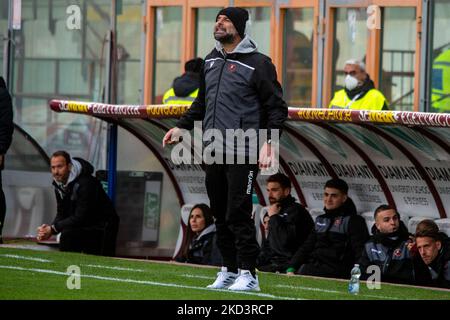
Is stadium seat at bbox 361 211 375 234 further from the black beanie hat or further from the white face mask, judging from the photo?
the black beanie hat

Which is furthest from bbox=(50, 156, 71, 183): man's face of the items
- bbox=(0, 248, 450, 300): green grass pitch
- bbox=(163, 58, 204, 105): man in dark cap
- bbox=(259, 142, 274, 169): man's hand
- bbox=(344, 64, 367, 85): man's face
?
bbox=(259, 142, 274, 169): man's hand

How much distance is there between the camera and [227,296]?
9.26 m

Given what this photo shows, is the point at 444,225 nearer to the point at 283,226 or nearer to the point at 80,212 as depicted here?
the point at 283,226

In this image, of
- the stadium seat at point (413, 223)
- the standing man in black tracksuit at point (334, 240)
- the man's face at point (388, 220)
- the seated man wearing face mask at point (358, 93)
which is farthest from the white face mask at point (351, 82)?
the man's face at point (388, 220)

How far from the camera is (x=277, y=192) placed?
512 inches

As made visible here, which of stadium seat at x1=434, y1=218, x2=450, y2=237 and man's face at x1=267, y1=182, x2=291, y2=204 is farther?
man's face at x1=267, y1=182, x2=291, y2=204

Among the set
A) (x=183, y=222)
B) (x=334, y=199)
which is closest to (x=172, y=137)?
(x=334, y=199)

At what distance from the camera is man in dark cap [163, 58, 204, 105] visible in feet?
47.1

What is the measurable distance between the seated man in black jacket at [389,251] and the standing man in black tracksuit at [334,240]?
0.26 meters

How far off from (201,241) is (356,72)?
217 cm

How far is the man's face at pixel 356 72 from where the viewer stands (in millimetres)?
13672

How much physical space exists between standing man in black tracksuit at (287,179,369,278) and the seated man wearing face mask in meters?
1.16
